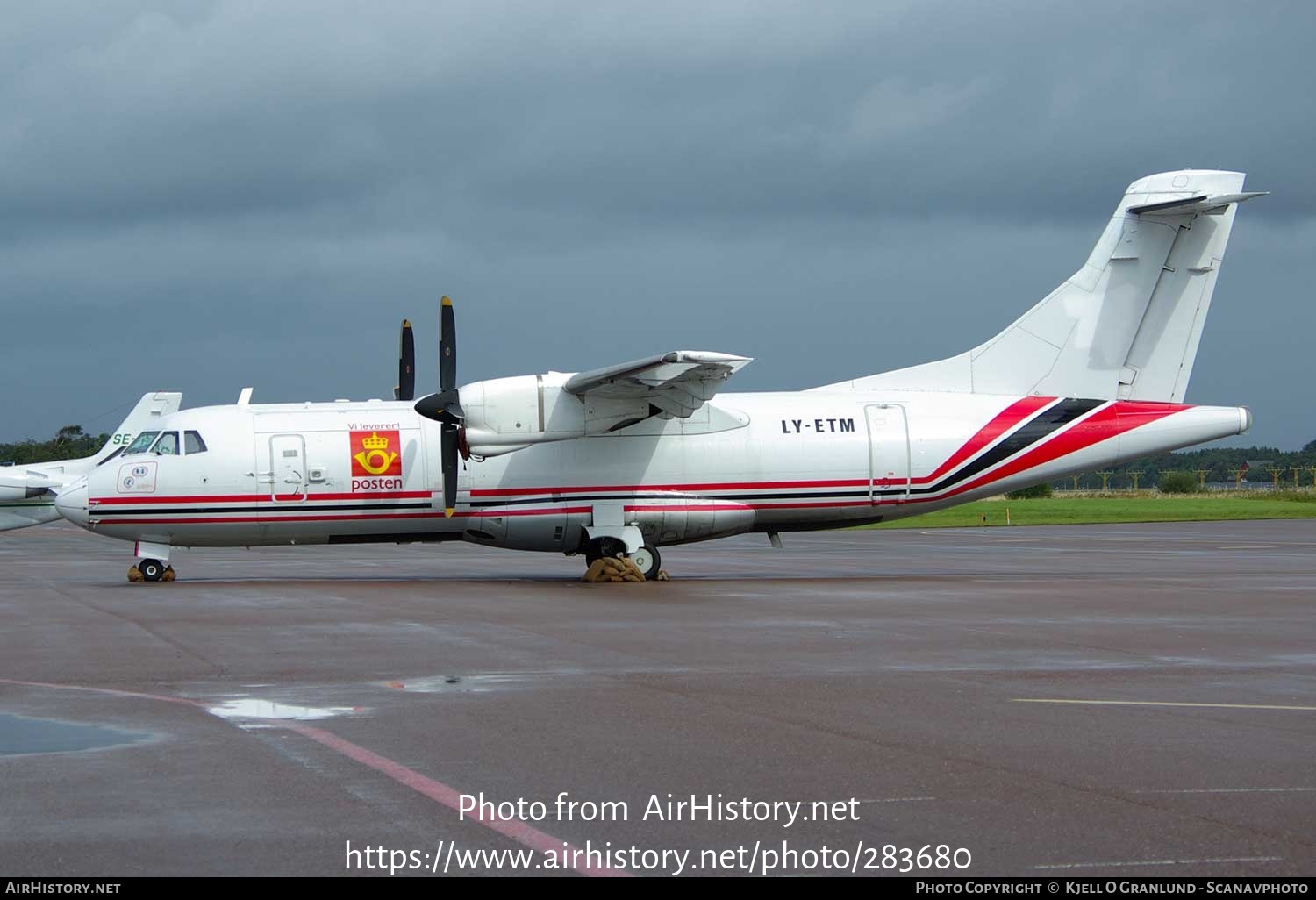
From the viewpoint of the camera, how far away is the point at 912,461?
2617 cm

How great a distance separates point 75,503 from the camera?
25.4 metres

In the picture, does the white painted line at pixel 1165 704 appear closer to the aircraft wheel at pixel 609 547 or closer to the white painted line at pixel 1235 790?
the white painted line at pixel 1235 790

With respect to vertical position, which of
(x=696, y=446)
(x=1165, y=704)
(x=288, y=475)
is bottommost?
(x=1165, y=704)

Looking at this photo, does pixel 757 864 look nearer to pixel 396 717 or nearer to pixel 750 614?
pixel 396 717

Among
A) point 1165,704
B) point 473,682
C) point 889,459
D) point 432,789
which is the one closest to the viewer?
point 432,789

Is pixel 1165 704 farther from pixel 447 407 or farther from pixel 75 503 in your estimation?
pixel 75 503

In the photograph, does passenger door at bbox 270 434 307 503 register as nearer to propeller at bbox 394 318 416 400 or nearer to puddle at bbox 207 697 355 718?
propeller at bbox 394 318 416 400

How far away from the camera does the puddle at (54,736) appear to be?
29.4ft

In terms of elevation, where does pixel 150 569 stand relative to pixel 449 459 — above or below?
below

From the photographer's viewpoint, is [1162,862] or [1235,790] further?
[1235,790]

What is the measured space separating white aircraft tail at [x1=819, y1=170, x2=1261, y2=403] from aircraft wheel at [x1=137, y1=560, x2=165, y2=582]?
13.7 m

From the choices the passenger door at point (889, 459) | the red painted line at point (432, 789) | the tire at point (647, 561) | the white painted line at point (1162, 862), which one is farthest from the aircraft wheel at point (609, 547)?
the white painted line at point (1162, 862)

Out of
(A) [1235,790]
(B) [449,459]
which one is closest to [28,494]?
(B) [449,459]

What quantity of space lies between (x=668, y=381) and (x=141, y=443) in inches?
393
